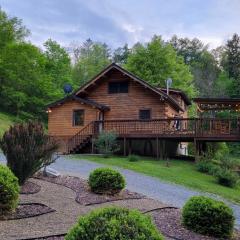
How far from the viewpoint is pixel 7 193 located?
9617 mm

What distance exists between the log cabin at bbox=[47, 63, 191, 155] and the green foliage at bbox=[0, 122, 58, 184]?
1640cm

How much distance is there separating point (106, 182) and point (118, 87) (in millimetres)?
20786

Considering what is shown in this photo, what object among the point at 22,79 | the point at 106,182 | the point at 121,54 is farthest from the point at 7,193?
the point at 121,54

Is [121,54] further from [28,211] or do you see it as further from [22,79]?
[28,211]

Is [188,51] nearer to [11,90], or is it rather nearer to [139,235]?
[11,90]

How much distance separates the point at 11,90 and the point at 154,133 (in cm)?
2300

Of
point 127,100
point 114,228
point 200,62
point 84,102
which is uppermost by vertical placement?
point 200,62

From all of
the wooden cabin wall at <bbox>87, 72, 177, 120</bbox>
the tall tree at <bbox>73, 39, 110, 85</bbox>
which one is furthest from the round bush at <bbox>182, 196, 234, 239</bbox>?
the tall tree at <bbox>73, 39, 110, 85</bbox>

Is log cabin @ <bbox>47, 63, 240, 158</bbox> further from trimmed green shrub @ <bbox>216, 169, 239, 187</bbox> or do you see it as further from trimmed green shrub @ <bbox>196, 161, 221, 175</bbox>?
trimmed green shrub @ <bbox>216, 169, 239, 187</bbox>

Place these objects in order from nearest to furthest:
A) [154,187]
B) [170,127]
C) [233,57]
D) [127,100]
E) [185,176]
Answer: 1. [154,187]
2. [185,176]
3. [170,127]
4. [127,100]
5. [233,57]

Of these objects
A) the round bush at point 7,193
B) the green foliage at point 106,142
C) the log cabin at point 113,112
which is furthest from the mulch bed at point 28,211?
the log cabin at point 113,112

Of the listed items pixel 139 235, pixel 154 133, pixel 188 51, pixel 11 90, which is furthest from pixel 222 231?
pixel 188 51

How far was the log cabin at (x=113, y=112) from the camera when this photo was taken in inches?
1197

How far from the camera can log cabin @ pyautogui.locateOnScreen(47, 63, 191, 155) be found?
3041cm
